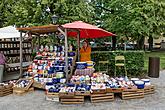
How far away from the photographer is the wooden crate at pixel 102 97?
795 centimetres

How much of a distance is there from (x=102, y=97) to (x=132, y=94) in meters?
1.08

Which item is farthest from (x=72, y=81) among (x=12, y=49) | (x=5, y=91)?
(x=12, y=49)

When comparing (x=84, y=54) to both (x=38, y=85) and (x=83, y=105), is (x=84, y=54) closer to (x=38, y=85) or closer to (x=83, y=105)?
(x=38, y=85)

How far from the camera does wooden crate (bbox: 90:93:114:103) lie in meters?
7.95

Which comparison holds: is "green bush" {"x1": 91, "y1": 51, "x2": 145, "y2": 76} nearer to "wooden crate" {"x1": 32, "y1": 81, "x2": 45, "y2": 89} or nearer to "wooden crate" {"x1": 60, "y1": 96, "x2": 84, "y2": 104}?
"wooden crate" {"x1": 32, "y1": 81, "x2": 45, "y2": 89}

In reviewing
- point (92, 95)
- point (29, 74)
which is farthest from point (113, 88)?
point (29, 74)

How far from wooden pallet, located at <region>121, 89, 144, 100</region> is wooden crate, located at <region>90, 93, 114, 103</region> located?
444 mm

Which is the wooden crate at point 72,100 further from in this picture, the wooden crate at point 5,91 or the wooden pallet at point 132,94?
the wooden crate at point 5,91

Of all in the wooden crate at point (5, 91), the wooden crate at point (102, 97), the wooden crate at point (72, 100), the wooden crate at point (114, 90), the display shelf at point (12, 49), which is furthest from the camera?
the display shelf at point (12, 49)

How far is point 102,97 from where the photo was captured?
316 inches

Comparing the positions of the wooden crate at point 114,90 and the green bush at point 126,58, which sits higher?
the green bush at point 126,58

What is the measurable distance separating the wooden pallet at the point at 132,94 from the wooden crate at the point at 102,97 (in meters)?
0.44

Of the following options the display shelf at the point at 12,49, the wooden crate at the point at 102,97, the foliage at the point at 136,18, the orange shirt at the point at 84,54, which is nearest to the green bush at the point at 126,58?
the orange shirt at the point at 84,54

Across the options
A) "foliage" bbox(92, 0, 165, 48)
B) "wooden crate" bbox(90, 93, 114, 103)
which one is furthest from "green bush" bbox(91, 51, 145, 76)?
"foliage" bbox(92, 0, 165, 48)
